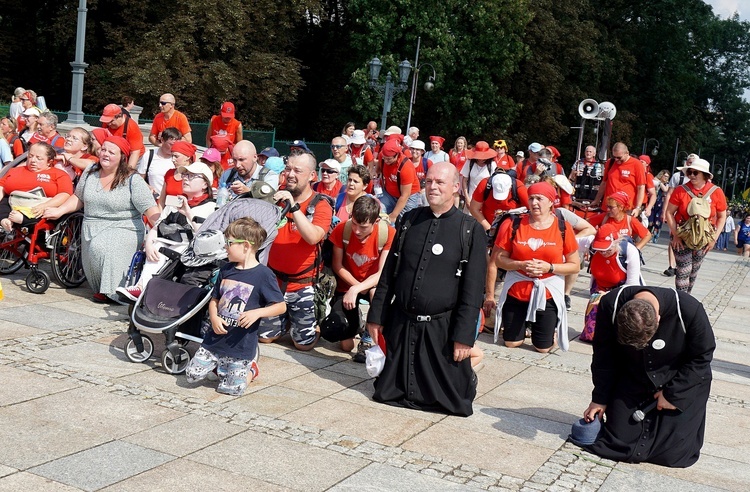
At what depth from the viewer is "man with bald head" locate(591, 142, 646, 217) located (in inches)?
514

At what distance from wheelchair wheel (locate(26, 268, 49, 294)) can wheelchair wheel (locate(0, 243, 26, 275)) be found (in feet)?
2.84

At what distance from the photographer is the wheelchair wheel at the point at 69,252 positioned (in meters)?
9.52

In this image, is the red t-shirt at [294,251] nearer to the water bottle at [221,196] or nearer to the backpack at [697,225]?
the water bottle at [221,196]

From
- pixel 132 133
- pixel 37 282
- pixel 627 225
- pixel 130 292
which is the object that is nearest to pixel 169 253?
pixel 130 292

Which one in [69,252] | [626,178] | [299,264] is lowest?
[69,252]

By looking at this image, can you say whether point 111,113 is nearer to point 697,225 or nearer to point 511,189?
point 511,189

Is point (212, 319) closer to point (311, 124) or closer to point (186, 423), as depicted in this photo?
point (186, 423)

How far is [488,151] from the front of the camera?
13.7 meters

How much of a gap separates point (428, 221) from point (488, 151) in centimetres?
734

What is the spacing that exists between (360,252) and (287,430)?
2443 mm

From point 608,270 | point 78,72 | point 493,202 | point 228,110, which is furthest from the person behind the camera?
point 78,72

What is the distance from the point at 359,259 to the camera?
793 cm

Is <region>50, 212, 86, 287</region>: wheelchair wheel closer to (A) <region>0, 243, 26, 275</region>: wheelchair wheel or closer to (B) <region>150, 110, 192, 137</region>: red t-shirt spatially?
(A) <region>0, 243, 26, 275</region>: wheelchair wheel

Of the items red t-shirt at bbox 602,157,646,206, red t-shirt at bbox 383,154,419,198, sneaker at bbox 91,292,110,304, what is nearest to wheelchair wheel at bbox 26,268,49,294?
sneaker at bbox 91,292,110,304
